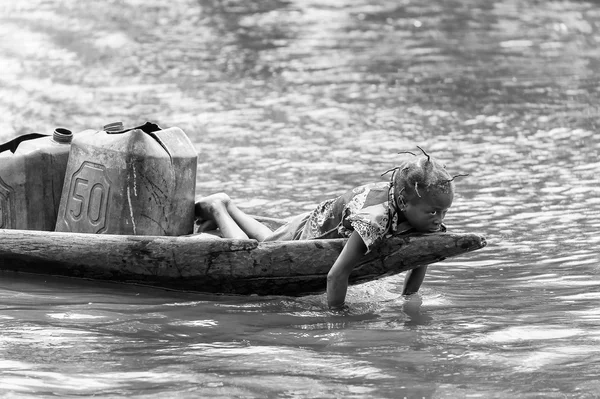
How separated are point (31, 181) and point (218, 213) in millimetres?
1056

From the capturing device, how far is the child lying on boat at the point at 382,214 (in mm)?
4922

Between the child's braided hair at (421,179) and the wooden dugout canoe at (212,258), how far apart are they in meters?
0.29

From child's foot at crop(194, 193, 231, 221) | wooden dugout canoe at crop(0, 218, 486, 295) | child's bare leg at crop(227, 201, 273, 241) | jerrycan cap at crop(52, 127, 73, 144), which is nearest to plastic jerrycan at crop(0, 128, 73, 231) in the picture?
jerrycan cap at crop(52, 127, 73, 144)

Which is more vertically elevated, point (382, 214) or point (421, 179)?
point (421, 179)

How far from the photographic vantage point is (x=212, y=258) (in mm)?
5422

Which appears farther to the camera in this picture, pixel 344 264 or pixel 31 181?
pixel 31 181

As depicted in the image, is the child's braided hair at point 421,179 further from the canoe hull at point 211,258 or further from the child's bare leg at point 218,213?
the child's bare leg at point 218,213

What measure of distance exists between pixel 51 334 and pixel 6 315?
420mm

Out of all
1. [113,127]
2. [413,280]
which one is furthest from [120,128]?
[413,280]

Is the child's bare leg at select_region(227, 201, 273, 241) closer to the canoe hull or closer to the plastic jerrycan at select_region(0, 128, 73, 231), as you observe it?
the canoe hull

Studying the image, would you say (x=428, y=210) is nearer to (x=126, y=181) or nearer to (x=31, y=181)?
(x=126, y=181)

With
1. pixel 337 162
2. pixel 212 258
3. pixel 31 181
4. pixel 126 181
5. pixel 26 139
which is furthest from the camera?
pixel 337 162

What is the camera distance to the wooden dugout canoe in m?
Answer: 5.20

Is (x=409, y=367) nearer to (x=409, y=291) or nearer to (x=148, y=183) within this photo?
(x=409, y=291)
